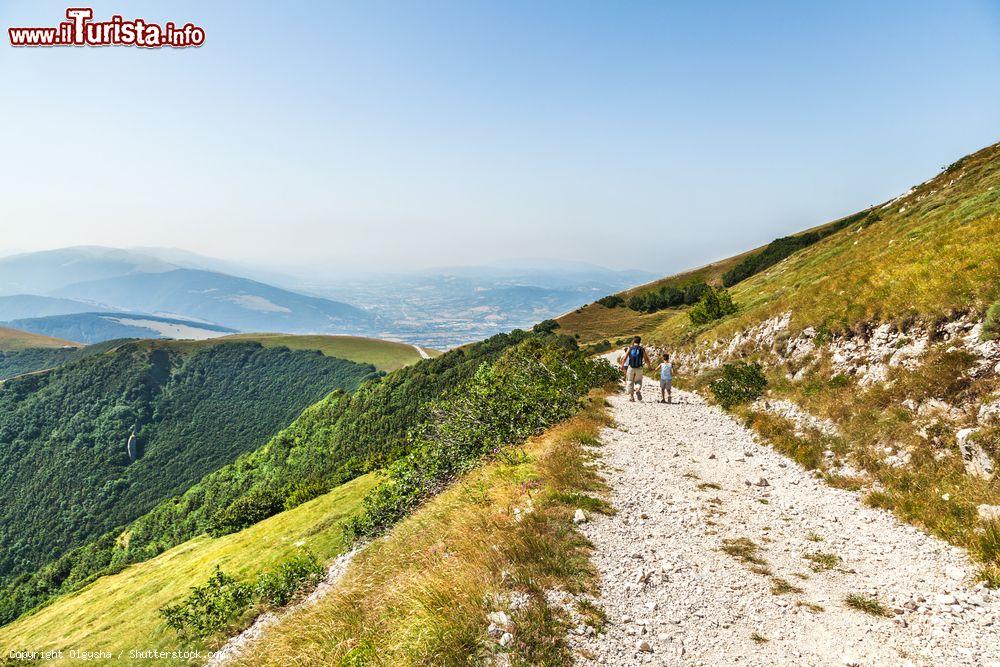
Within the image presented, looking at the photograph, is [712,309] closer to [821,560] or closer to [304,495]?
[821,560]

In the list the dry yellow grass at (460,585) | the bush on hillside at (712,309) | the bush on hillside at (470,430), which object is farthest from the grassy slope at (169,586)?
the bush on hillside at (712,309)

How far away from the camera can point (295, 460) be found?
236 ft

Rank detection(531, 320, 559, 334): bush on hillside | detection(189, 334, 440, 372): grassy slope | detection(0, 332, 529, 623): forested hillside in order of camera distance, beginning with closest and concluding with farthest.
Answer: detection(0, 332, 529, 623): forested hillside → detection(531, 320, 559, 334): bush on hillside → detection(189, 334, 440, 372): grassy slope

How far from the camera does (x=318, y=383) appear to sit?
161875mm

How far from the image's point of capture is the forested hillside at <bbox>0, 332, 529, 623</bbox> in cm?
6147

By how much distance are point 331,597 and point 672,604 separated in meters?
6.52

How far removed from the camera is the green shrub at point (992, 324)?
422 inches

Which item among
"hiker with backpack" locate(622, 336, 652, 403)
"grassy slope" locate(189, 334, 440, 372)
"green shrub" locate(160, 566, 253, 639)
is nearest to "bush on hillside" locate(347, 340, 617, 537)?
"hiker with backpack" locate(622, 336, 652, 403)

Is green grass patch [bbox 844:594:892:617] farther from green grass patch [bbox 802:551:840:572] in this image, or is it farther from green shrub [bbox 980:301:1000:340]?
green shrub [bbox 980:301:1000:340]

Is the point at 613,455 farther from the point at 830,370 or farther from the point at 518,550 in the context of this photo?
the point at 830,370

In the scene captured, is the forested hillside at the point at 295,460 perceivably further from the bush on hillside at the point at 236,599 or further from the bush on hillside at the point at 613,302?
the bush on hillside at the point at 236,599

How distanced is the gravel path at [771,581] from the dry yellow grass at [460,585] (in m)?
0.66

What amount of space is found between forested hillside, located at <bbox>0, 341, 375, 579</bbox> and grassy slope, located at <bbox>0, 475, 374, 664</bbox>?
112 m

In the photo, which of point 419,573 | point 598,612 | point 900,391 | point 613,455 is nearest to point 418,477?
→ point 613,455
